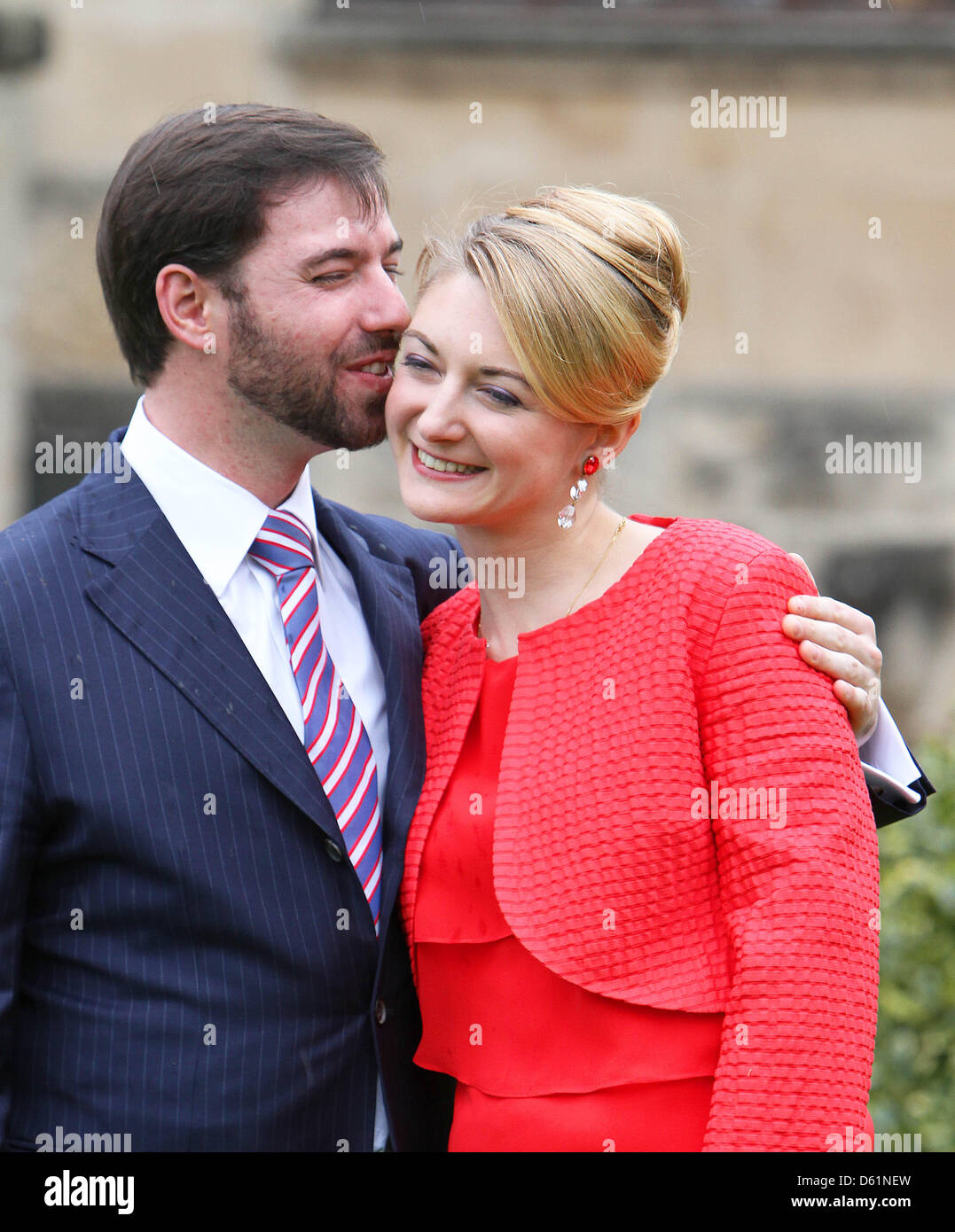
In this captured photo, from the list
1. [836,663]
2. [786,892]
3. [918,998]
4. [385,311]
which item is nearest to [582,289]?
[385,311]

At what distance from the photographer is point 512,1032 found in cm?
269

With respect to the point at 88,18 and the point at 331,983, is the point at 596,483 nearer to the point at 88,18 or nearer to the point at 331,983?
the point at 331,983

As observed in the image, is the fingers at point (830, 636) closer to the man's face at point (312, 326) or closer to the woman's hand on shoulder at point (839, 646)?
the woman's hand on shoulder at point (839, 646)

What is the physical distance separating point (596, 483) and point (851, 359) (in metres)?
4.82

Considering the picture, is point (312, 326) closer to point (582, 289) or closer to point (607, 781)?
point (582, 289)

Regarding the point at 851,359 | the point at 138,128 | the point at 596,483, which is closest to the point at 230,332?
the point at 596,483

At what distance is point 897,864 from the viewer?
4387mm

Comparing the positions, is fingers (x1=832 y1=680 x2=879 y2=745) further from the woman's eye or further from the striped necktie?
the striped necktie

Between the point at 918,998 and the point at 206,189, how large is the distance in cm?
267

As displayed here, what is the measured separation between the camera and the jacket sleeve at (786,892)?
2410mm

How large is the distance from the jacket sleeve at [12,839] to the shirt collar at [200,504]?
44 cm

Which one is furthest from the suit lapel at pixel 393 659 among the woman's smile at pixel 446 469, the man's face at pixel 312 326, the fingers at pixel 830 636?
the fingers at pixel 830 636

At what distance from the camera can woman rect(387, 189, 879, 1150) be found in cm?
246
